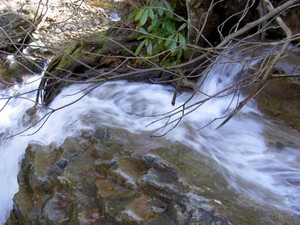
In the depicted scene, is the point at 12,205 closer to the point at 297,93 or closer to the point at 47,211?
the point at 47,211

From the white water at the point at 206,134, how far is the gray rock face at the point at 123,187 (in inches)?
7.5

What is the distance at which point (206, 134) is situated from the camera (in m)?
3.51

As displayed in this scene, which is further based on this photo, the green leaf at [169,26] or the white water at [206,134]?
the green leaf at [169,26]

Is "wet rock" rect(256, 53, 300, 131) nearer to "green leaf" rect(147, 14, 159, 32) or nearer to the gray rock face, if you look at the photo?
the gray rock face

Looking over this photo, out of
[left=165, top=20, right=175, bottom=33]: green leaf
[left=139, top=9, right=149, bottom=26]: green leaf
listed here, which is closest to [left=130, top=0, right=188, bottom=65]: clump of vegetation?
[left=165, top=20, right=175, bottom=33]: green leaf

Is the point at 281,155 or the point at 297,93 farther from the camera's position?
the point at 297,93

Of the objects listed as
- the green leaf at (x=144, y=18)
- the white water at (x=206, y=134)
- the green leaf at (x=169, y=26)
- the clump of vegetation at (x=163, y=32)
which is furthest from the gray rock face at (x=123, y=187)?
the green leaf at (x=169, y=26)

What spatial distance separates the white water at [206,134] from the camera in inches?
112

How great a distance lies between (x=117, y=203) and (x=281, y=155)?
4.62 feet

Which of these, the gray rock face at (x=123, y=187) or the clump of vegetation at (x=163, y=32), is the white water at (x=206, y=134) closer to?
the gray rock face at (x=123, y=187)

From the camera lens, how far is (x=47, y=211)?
2891 millimetres

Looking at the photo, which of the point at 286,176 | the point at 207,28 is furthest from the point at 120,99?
the point at 286,176

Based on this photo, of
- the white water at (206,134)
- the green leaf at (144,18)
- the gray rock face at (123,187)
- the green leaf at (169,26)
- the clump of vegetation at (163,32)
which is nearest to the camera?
the gray rock face at (123,187)

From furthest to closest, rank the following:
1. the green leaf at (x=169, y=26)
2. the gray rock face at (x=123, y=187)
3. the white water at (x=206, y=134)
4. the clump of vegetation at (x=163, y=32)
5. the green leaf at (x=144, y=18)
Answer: the green leaf at (x=169, y=26) < the clump of vegetation at (x=163, y=32) < the green leaf at (x=144, y=18) < the white water at (x=206, y=134) < the gray rock face at (x=123, y=187)
